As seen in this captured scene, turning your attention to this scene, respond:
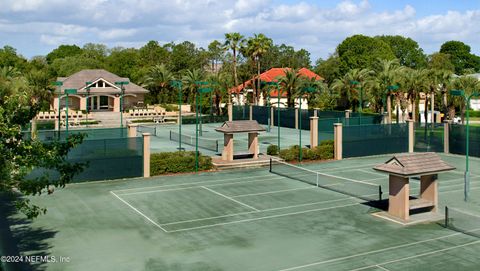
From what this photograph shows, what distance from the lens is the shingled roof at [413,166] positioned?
83.1 feet

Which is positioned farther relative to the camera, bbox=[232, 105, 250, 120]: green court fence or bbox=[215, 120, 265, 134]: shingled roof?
bbox=[232, 105, 250, 120]: green court fence

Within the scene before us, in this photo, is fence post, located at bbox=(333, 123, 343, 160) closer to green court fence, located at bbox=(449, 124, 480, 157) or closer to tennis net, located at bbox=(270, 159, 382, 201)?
tennis net, located at bbox=(270, 159, 382, 201)

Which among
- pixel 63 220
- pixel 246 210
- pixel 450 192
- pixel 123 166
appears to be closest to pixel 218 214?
pixel 246 210

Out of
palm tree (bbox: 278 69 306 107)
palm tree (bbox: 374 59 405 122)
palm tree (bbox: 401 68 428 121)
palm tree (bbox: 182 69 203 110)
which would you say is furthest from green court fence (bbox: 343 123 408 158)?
palm tree (bbox: 182 69 203 110)

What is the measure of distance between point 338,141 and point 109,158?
18.2m

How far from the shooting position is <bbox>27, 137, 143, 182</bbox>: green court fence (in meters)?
35.6

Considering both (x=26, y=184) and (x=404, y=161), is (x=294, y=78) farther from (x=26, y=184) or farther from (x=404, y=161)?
(x=26, y=184)

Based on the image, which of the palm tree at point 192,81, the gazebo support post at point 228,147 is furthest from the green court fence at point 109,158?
the palm tree at point 192,81

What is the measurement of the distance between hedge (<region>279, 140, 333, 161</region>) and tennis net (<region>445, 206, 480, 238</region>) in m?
17.6

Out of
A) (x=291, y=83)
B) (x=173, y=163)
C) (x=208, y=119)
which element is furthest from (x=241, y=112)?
(x=173, y=163)

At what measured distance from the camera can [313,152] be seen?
44.4 metres

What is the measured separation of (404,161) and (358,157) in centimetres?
2081

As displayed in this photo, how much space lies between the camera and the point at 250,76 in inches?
3674

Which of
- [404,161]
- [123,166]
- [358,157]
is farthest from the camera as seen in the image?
[358,157]
